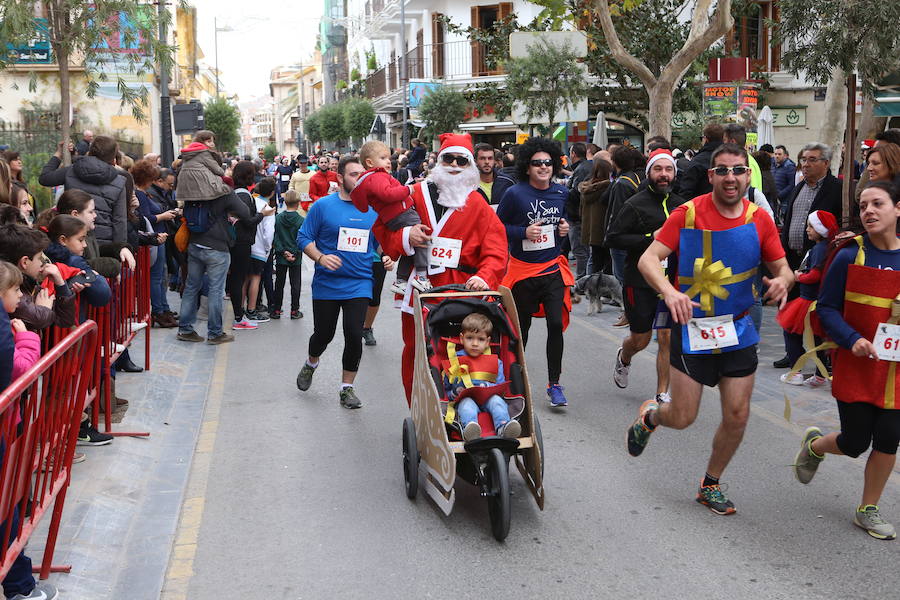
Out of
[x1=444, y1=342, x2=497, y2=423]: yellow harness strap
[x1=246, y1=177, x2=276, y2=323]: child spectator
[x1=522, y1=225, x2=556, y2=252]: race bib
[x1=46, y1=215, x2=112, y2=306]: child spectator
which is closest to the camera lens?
[x1=444, y1=342, x2=497, y2=423]: yellow harness strap

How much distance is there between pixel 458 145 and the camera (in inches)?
266

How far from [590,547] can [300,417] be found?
3.34 meters

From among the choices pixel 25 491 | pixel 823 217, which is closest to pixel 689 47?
pixel 823 217

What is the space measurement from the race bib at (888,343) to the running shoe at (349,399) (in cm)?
419

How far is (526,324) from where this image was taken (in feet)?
26.8

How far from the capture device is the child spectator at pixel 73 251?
251 inches

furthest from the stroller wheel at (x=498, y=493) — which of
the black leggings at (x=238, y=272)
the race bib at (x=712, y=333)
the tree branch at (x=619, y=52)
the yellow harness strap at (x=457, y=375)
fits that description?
the tree branch at (x=619, y=52)

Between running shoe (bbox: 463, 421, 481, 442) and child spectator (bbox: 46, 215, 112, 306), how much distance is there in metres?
2.56

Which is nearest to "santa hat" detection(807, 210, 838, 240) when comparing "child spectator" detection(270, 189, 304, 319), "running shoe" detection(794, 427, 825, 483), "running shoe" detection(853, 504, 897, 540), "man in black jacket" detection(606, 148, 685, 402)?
"man in black jacket" detection(606, 148, 685, 402)

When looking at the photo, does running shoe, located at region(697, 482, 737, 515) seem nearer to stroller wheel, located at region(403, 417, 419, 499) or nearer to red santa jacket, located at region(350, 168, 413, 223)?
stroller wheel, located at region(403, 417, 419, 499)

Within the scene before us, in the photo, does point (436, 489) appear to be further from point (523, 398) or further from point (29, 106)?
point (29, 106)

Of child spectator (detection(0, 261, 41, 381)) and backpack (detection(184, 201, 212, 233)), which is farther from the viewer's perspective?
backpack (detection(184, 201, 212, 233))

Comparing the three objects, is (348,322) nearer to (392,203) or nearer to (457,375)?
(392,203)

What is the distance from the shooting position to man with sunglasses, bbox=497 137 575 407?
791 cm
